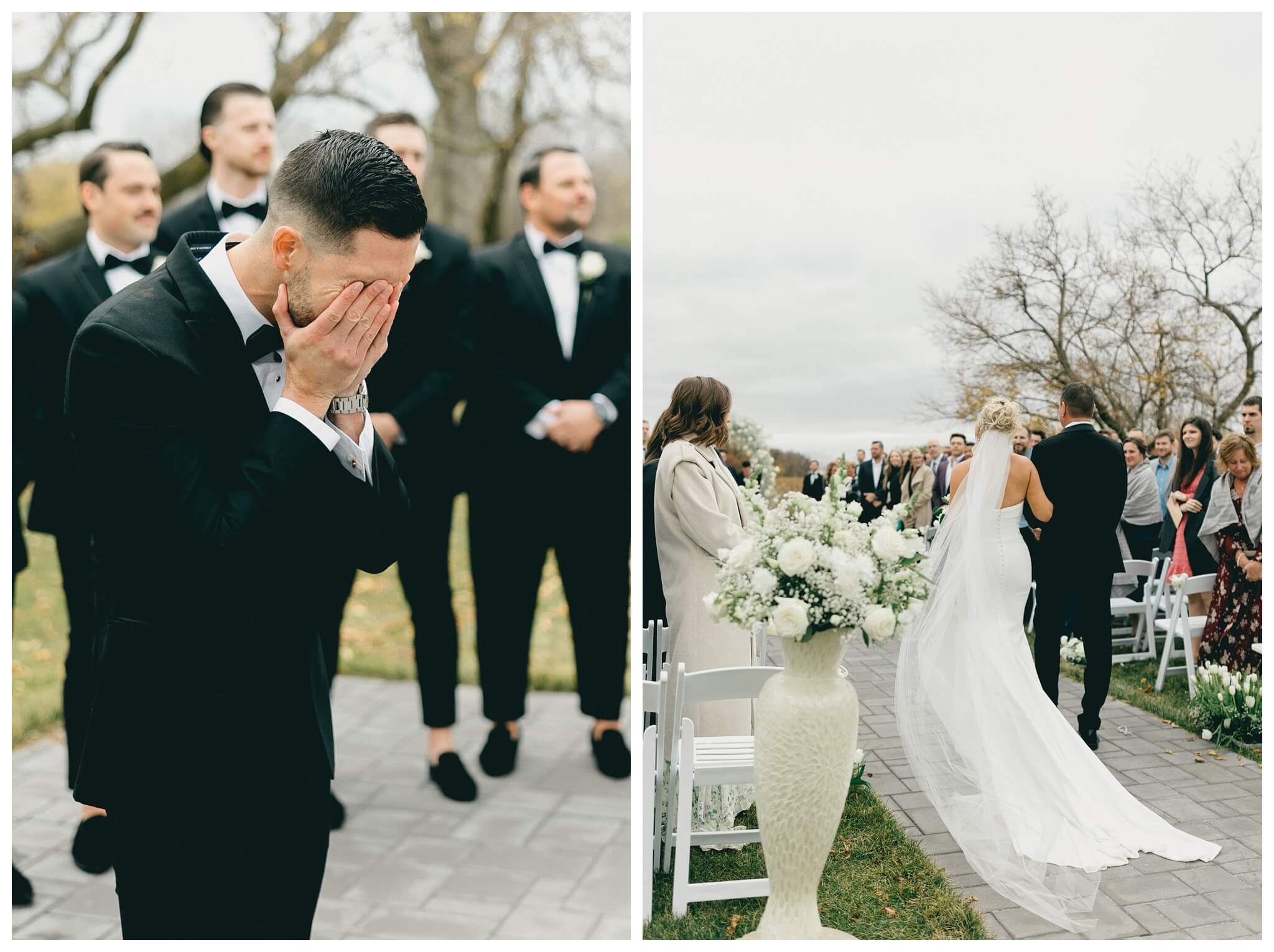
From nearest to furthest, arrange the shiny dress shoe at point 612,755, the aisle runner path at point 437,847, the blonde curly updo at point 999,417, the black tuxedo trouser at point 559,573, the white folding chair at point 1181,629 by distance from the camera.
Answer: the blonde curly updo at point 999,417
the white folding chair at point 1181,629
the aisle runner path at point 437,847
the black tuxedo trouser at point 559,573
the shiny dress shoe at point 612,755

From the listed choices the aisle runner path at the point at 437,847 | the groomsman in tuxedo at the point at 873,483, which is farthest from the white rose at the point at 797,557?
the aisle runner path at the point at 437,847

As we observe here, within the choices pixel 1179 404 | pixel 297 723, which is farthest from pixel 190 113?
pixel 1179 404

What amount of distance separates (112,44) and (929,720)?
347 centimetres

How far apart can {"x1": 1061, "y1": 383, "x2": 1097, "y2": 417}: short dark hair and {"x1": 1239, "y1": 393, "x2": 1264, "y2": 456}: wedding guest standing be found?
17.5 inches

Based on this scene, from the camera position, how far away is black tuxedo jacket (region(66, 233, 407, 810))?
1750 millimetres

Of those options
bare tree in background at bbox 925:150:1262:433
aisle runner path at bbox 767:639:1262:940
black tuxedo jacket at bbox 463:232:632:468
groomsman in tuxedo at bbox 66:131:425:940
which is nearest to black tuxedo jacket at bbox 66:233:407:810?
groomsman in tuxedo at bbox 66:131:425:940

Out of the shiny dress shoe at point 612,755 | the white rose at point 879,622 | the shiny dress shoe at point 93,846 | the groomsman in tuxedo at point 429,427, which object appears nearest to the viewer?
the white rose at point 879,622

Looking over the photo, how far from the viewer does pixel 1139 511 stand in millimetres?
2875

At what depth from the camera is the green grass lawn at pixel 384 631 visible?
459cm

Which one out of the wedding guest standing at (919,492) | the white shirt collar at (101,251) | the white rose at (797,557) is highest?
the white shirt collar at (101,251)

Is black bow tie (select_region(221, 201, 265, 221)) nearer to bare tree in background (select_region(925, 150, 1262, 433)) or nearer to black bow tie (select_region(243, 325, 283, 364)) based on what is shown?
black bow tie (select_region(243, 325, 283, 364))

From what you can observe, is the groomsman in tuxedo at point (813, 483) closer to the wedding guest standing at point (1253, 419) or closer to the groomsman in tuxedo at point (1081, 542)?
the groomsman in tuxedo at point (1081, 542)

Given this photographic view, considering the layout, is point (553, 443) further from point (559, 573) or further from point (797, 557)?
point (797, 557)

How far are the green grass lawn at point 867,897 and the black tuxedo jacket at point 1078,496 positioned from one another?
84 cm
